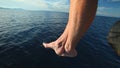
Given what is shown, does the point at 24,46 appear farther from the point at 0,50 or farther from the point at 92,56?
the point at 92,56

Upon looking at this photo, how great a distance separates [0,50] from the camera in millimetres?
19156

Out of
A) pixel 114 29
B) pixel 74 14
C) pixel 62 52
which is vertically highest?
pixel 74 14

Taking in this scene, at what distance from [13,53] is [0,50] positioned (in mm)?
1909

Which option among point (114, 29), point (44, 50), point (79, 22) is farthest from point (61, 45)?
point (44, 50)

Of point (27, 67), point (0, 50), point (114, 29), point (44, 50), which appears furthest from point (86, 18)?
point (0, 50)

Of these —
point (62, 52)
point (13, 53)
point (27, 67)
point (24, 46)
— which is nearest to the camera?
point (62, 52)

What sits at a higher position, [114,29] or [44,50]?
[114,29]

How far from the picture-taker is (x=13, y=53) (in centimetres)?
1848

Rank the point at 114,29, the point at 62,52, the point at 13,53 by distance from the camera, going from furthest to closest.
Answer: the point at 13,53
the point at 62,52
the point at 114,29

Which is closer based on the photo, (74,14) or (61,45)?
(74,14)

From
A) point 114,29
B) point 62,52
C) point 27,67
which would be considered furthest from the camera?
point 27,67

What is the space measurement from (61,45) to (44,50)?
56.0 feet

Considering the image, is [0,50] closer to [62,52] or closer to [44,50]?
[44,50]

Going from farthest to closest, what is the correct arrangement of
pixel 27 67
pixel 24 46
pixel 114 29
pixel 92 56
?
pixel 24 46 < pixel 92 56 < pixel 27 67 < pixel 114 29
